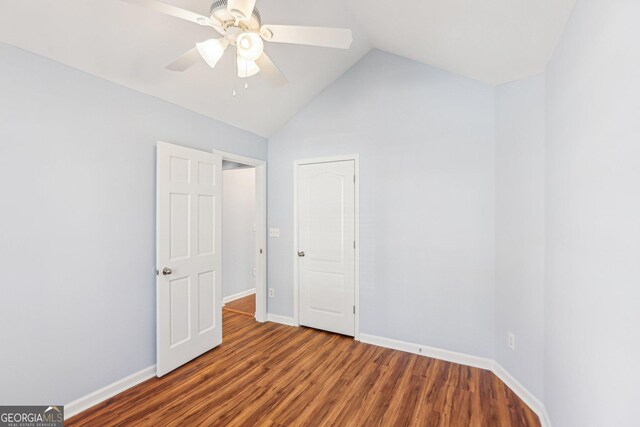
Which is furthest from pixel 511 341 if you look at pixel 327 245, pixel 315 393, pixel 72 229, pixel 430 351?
pixel 72 229

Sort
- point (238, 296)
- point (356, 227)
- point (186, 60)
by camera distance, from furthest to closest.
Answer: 1. point (238, 296)
2. point (356, 227)
3. point (186, 60)

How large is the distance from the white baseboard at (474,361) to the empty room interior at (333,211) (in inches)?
0.7

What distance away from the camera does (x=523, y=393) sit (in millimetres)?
2092

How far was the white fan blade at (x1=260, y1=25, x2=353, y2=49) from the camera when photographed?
4.66 ft

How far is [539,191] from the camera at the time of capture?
199 centimetres

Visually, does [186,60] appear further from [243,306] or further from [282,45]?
[243,306]

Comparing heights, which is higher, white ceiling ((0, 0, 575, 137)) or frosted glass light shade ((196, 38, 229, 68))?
white ceiling ((0, 0, 575, 137))

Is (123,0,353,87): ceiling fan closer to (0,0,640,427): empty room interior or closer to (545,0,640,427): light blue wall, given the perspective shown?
(0,0,640,427): empty room interior

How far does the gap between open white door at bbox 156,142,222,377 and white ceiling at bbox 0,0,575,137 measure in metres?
0.61

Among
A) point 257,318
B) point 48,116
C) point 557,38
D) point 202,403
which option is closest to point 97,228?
point 48,116

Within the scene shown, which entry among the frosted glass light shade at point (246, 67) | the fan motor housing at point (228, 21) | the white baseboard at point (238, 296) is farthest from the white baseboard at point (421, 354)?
the fan motor housing at point (228, 21)

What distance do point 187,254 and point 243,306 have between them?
1.98 meters

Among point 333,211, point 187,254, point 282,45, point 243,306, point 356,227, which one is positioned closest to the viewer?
point 282,45

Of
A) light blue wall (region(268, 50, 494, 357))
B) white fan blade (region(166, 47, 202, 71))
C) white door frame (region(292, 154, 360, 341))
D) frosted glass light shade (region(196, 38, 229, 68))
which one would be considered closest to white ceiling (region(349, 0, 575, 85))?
light blue wall (region(268, 50, 494, 357))
